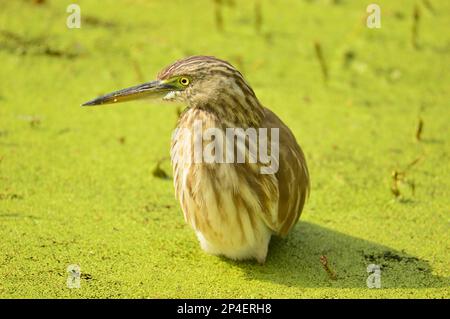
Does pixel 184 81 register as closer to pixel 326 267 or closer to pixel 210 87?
pixel 210 87

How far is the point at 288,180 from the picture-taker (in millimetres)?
3539

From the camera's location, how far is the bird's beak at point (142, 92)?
3.45m

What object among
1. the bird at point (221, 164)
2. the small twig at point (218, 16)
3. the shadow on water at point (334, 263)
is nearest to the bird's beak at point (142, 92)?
the bird at point (221, 164)

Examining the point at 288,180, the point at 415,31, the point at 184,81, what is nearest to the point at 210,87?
the point at 184,81

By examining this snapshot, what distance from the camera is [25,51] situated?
556 cm

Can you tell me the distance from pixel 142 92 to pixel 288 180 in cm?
75

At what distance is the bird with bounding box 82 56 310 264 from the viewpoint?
3.34 m

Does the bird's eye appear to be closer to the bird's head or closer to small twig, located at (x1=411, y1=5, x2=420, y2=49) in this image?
the bird's head

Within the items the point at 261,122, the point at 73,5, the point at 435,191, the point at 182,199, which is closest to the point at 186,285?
the point at 182,199

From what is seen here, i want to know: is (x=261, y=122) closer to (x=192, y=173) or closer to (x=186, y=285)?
(x=192, y=173)

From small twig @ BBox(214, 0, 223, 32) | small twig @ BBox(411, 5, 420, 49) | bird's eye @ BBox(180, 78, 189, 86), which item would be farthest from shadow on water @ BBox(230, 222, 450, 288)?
small twig @ BBox(214, 0, 223, 32)

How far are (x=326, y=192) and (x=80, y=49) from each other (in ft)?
7.55

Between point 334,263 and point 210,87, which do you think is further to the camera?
point 334,263

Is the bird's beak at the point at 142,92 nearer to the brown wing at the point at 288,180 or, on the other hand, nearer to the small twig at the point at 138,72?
the brown wing at the point at 288,180
